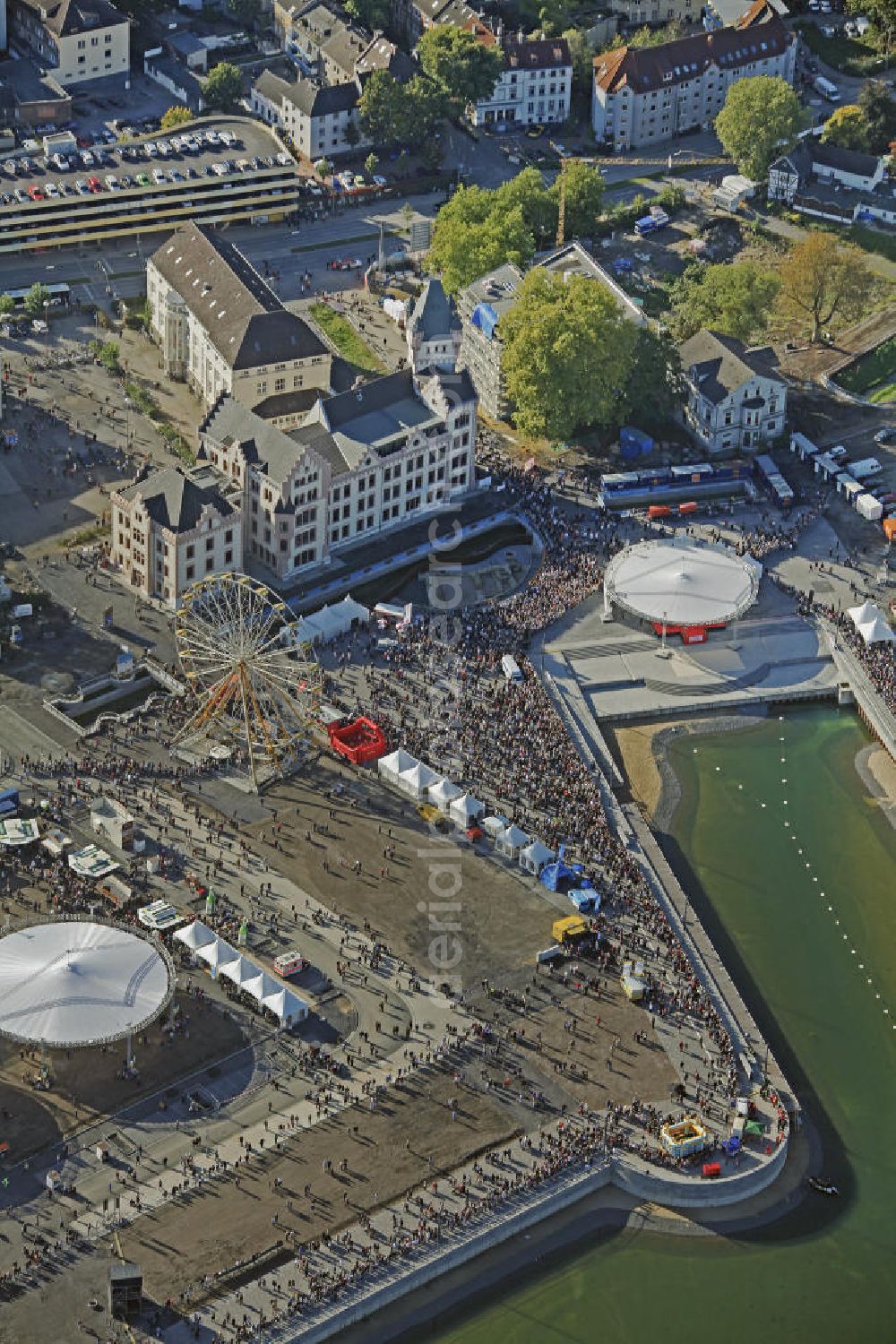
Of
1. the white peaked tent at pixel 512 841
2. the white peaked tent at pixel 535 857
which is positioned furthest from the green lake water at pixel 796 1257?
the white peaked tent at pixel 512 841

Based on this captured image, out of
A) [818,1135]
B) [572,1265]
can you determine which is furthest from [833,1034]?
[572,1265]

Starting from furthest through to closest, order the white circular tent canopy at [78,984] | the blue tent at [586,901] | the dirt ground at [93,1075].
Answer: the blue tent at [586,901], the white circular tent canopy at [78,984], the dirt ground at [93,1075]

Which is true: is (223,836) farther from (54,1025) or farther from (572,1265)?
(572,1265)

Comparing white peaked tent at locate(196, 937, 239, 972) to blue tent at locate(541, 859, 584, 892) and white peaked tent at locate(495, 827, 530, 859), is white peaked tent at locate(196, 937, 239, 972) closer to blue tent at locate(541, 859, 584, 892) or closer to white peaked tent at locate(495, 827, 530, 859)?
white peaked tent at locate(495, 827, 530, 859)

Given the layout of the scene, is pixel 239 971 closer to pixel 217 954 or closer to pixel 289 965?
pixel 217 954

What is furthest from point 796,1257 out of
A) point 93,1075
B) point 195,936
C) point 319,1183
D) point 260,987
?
point 93,1075

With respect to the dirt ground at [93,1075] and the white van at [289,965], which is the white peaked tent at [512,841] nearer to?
the white van at [289,965]
